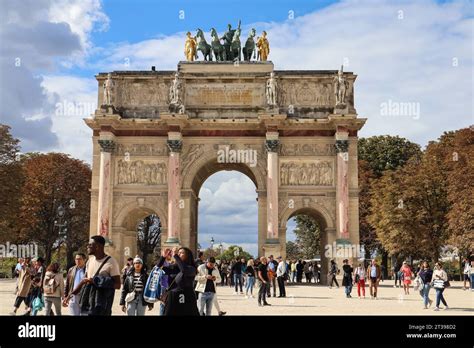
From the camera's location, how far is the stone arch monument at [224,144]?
40.8m

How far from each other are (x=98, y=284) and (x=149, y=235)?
64.7 m

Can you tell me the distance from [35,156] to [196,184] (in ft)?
87.4

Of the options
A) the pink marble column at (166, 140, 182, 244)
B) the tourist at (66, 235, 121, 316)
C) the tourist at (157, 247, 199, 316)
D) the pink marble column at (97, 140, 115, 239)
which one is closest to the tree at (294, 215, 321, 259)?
the pink marble column at (166, 140, 182, 244)

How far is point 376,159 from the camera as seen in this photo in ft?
208

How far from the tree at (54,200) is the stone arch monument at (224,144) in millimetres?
17167

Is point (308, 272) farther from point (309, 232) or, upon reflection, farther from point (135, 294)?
point (135, 294)

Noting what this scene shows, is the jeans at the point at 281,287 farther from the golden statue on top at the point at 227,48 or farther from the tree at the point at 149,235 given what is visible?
the tree at the point at 149,235

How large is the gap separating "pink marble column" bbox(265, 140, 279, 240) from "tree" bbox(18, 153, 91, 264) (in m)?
23.3

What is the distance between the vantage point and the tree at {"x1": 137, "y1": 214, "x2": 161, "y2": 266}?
235ft

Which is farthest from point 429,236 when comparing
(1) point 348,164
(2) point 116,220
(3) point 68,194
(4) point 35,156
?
(4) point 35,156

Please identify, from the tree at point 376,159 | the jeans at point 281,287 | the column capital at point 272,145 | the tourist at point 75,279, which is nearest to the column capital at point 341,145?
the column capital at point 272,145
